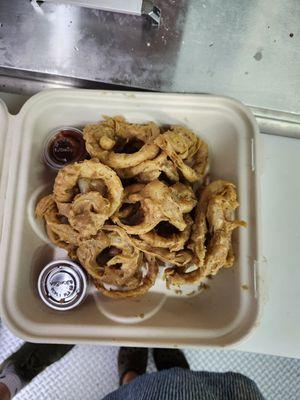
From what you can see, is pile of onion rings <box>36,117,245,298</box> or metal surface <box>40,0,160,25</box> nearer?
pile of onion rings <box>36,117,245,298</box>

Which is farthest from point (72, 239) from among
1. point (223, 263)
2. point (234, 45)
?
point (234, 45)

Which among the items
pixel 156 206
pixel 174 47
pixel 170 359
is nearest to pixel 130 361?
pixel 170 359

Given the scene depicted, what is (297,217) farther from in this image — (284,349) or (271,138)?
(284,349)

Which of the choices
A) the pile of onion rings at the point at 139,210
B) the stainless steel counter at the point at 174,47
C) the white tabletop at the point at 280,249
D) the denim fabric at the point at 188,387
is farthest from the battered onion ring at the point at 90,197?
the denim fabric at the point at 188,387

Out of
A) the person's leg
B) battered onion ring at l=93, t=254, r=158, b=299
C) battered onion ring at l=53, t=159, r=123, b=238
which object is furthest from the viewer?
the person's leg

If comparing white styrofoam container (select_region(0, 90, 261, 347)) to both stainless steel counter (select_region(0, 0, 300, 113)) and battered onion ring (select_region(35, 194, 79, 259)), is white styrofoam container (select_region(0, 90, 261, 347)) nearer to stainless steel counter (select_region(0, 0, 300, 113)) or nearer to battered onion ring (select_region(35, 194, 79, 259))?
battered onion ring (select_region(35, 194, 79, 259))

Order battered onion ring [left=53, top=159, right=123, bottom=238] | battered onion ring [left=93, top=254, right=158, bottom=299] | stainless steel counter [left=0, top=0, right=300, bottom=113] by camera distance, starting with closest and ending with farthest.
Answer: battered onion ring [left=53, top=159, right=123, bottom=238] < battered onion ring [left=93, top=254, right=158, bottom=299] < stainless steel counter [left=0, top=0, right=300, bottom=113]

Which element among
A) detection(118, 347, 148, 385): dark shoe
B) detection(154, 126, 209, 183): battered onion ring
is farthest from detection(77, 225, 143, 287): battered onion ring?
detection(118, 347, 148, 385): dark shoe

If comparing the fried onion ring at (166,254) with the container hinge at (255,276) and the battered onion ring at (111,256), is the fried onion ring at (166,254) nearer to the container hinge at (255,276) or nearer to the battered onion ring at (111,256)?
the battered onion ring at (111,256)
